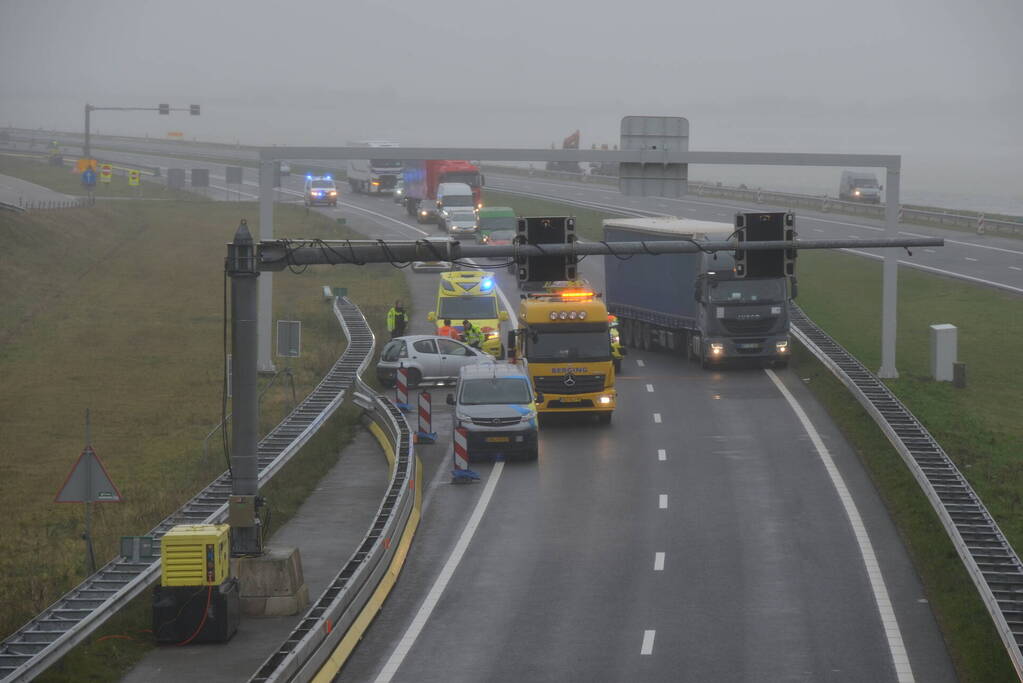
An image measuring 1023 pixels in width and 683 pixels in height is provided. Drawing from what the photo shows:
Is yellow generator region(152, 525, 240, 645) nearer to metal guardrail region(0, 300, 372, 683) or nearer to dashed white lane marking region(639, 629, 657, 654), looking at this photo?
metal guardrail region(0, 300, 372, 683)

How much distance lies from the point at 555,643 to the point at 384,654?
2365 millimetres

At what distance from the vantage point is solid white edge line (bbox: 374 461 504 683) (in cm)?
1928

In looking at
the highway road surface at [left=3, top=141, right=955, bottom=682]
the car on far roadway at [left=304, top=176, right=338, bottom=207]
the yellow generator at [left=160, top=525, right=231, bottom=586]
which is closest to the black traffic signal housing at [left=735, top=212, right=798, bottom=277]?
the highway road surface at [left=3, top=141, right=955, bottom=682]

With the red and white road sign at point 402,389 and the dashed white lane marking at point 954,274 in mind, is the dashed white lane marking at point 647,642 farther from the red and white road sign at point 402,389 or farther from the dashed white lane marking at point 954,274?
the dashed white lane marking at point 954,274

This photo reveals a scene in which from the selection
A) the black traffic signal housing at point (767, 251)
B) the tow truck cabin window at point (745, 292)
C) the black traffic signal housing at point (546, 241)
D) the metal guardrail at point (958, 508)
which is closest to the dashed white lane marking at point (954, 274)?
the tow truck cabin window at point (745, 292)

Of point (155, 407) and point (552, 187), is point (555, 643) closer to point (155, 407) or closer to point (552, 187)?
point (155, 407)

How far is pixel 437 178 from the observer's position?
8588cm

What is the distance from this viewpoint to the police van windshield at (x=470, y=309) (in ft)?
154

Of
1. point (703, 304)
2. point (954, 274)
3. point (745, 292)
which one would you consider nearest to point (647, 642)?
point (745, 292)

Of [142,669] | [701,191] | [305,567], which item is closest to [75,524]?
[305,567]

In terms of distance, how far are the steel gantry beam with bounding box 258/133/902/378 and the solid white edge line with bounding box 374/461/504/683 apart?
23.5ft

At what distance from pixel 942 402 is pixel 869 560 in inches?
595

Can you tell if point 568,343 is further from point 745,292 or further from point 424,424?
point 745,292

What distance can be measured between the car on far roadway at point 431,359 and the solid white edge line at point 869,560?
30.6 ft
